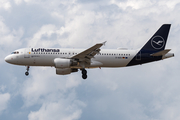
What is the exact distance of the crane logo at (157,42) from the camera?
52.2 meters

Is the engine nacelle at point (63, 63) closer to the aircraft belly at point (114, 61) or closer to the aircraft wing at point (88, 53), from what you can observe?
the aircraft wing at point (88, 53)

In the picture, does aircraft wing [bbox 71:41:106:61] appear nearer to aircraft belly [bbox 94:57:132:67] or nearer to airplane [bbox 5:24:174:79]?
airplane [bbox 5:24:174:79]

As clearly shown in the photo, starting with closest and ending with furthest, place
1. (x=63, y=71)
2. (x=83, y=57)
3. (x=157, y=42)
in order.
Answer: (x=83, y=57), (x=63, y=71), (x=157, y=42)

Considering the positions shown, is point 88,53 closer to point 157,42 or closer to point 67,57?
point 67,57

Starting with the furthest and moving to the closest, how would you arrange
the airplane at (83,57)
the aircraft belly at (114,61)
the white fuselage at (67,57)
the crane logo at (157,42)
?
the crane logo at (157,42)
the aircraft belly at (114,61)
the white fuselage at (67,57)
the airplane at (83,57)

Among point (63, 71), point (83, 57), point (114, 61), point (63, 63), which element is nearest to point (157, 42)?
point (114, 61)

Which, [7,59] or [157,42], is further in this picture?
[157,42]

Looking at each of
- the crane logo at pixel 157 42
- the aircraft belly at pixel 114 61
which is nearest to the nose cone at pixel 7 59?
the aircraft belly at pixel 114 61

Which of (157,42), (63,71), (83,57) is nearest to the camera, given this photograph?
(83,57)

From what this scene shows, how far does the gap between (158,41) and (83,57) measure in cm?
1344

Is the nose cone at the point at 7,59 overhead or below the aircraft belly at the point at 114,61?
overhead

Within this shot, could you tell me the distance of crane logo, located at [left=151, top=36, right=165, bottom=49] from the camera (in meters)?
52.2

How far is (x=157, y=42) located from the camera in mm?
52375

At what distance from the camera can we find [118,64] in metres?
49.9
